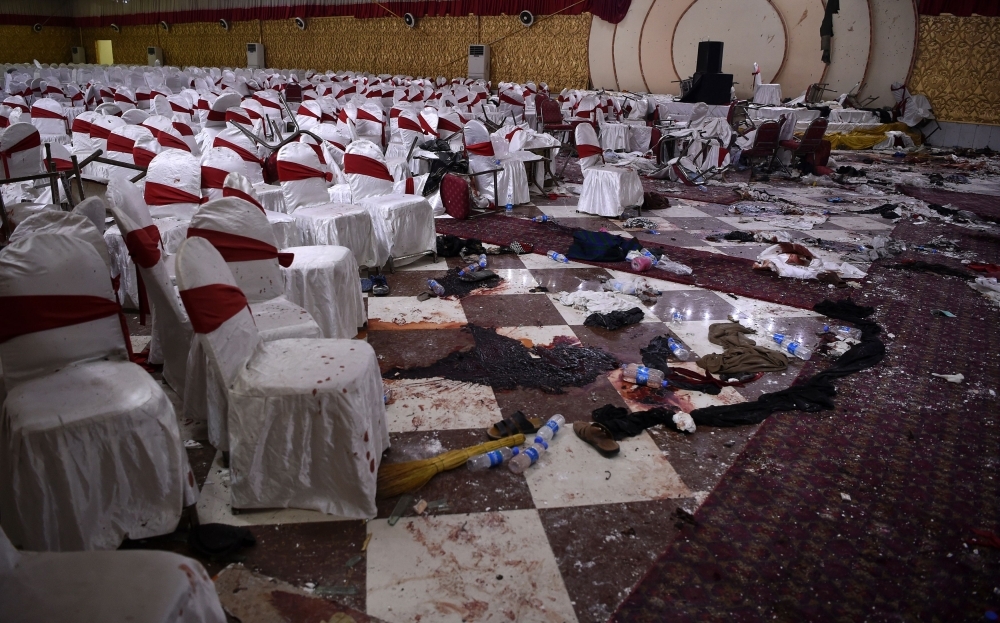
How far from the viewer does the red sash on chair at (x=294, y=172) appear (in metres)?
4.40

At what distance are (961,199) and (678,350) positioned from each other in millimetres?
6863

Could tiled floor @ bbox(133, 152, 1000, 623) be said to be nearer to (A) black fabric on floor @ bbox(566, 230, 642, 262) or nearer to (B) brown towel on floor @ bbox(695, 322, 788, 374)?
(B) brown towel on floor @ bbox(695, 322, 788, 374)

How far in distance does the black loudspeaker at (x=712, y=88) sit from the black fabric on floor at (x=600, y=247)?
863 centimetres

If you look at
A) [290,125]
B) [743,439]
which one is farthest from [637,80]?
[743,439]

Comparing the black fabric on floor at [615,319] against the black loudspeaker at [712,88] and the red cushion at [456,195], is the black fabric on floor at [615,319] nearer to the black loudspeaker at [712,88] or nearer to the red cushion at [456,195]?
the red cushion at [456,195]

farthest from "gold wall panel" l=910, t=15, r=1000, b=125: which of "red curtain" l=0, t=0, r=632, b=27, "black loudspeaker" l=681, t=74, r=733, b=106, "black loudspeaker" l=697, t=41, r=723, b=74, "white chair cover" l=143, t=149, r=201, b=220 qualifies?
"white chair cover" l=143, t=149, r=201, b=220

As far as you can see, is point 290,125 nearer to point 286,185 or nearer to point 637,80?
point 286,185

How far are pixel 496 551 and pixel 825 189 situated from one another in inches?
333

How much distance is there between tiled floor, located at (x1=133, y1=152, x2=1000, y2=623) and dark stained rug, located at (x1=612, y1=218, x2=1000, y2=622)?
0.13m

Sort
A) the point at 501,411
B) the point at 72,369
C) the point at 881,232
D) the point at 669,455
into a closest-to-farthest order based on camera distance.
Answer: the point at 72,369
the point at 669,455
the point at 501,411
the point at 881,232

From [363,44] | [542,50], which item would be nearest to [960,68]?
[542,50]

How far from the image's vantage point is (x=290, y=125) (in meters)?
8.10

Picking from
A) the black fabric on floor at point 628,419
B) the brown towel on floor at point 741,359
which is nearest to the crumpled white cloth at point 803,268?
the brown towel on floor at point 741,359

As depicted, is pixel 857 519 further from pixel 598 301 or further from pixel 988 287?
pixel 988 287
